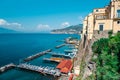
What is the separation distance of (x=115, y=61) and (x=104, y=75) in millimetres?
2716

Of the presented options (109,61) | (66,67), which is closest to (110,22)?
(109,61)

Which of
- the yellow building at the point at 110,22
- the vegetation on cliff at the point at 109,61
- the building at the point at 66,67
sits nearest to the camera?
the vegetation on cliff at the point at 109,61

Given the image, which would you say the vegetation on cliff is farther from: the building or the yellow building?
the building

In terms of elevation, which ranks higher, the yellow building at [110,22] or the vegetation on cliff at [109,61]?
the yellow building at [110,22]

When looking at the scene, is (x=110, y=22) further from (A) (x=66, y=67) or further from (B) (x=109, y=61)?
(A) (x=66, y=67)

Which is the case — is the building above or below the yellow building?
below

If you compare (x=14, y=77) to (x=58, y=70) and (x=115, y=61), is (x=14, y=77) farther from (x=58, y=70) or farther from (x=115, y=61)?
(x=115, y=61)

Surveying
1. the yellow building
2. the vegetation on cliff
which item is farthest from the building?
the vegetation on cliff

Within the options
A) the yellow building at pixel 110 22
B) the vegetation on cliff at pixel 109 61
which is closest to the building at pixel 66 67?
the yellow building at pixel 110 22

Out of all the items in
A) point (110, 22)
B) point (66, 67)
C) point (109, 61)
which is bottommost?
point (66, 67)

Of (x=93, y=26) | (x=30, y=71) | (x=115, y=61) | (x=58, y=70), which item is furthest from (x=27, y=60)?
(x=115, y=61)

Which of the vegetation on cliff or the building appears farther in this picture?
the building

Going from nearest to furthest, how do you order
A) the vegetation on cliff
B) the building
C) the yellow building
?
1. the vegetation on cliff
2. the yellow building
3. the building

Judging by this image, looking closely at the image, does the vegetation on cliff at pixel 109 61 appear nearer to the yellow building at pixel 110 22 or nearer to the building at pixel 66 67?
the yellow building at pixel 110 22
